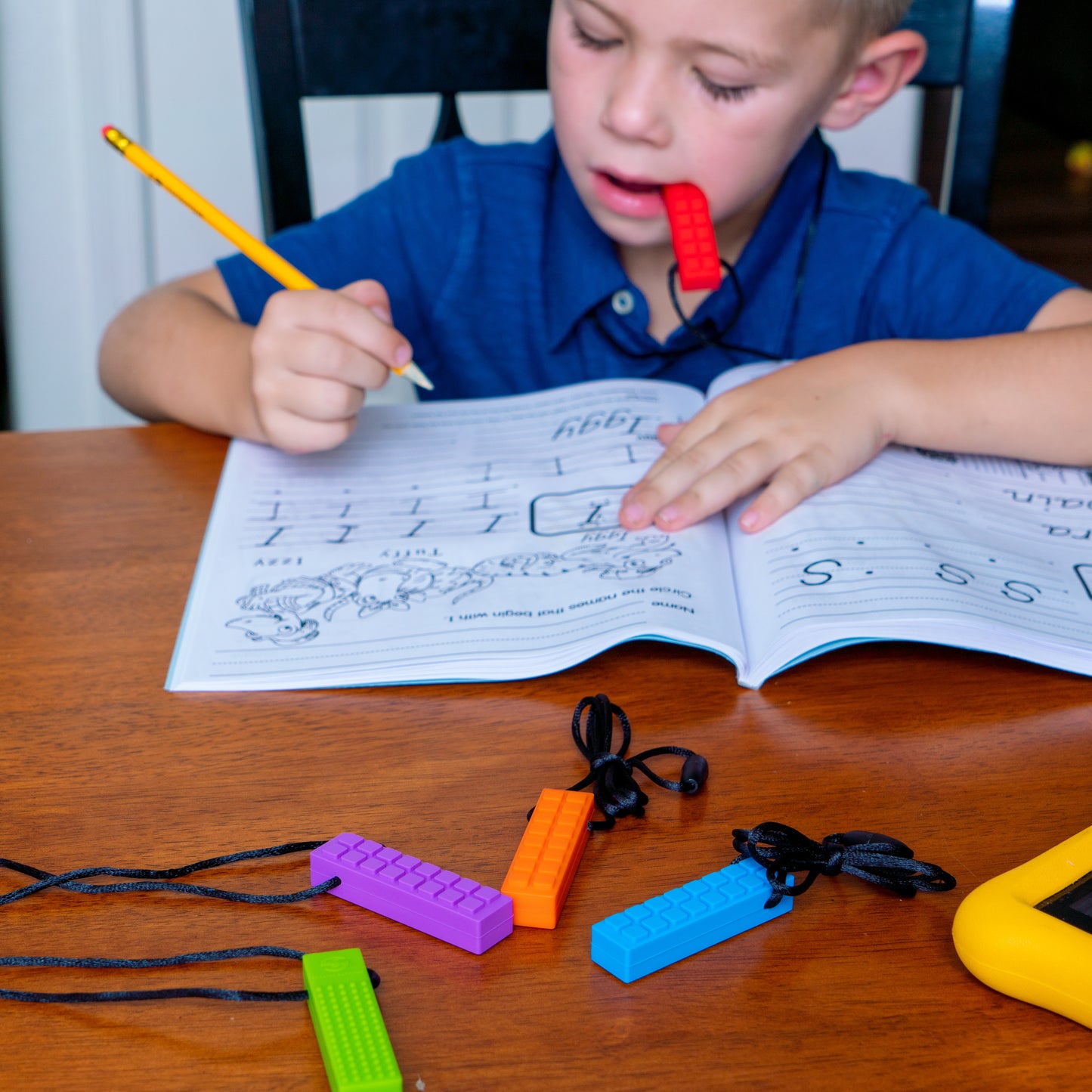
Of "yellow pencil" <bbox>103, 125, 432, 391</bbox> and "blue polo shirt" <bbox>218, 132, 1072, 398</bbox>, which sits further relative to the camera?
"blue polo shirt" <bbox>218, 132, 1072, 398</bbox>

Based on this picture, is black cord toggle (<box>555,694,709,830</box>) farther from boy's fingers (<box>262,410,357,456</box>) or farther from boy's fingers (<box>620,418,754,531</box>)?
boy's fingers (<box>262,410,357,456</box>)

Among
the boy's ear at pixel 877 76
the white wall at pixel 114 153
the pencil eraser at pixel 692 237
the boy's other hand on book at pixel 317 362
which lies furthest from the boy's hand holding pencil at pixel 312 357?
the white wall at pixel 114 153

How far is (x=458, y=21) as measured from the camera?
0.96 m

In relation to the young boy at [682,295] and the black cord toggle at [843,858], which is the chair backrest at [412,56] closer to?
the young boy at [682,295]

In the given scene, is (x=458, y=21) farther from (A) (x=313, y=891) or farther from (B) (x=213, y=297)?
(A) (x=313, y=891)

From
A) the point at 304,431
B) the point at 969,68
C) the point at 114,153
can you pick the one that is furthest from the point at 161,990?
the point at 114,153

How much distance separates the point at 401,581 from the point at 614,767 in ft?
0.59

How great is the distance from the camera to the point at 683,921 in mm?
338

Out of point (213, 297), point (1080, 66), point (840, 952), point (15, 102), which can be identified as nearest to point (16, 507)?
point (213, 297)

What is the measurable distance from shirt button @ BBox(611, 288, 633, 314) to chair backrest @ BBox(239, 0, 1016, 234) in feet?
0.65

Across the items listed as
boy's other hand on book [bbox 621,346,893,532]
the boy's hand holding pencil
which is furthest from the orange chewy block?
the boy's hand holding pencil

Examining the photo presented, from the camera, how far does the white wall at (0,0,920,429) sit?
148 centimetres

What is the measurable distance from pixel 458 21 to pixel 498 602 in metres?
0.62

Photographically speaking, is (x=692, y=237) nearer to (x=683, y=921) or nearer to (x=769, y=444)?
(x=769, y=444)
